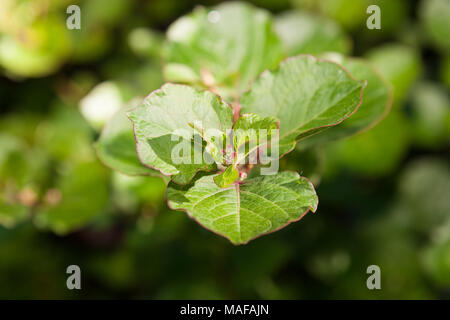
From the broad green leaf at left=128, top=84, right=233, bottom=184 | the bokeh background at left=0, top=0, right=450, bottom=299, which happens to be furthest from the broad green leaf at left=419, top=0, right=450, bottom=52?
the broad green leaf at left=128, top=84, right=233, bottom=184

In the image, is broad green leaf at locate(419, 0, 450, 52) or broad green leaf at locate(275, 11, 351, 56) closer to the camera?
broad green leaf at locate(275, 11, 351, 56)

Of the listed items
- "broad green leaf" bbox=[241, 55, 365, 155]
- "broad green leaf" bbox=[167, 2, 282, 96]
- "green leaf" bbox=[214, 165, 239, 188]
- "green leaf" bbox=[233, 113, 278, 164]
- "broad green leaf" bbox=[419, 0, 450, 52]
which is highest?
"broad green leaf" bbox=[419, 0, 450, 52]

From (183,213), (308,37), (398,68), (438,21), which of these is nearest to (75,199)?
(183,213)

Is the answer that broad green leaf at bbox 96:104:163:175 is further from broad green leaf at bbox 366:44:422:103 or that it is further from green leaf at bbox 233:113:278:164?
broad green leaf at bbox 366:44:422:103

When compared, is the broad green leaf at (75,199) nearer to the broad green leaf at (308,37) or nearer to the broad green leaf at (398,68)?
the broad green leaf at (308,37)

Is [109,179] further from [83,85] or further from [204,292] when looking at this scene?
[83,85]

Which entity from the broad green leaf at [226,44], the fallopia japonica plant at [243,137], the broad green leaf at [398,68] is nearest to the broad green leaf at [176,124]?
the fallopia japonica plant at [243,137]

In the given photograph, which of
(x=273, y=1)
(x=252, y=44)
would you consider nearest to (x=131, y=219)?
(x=252, y=44)
